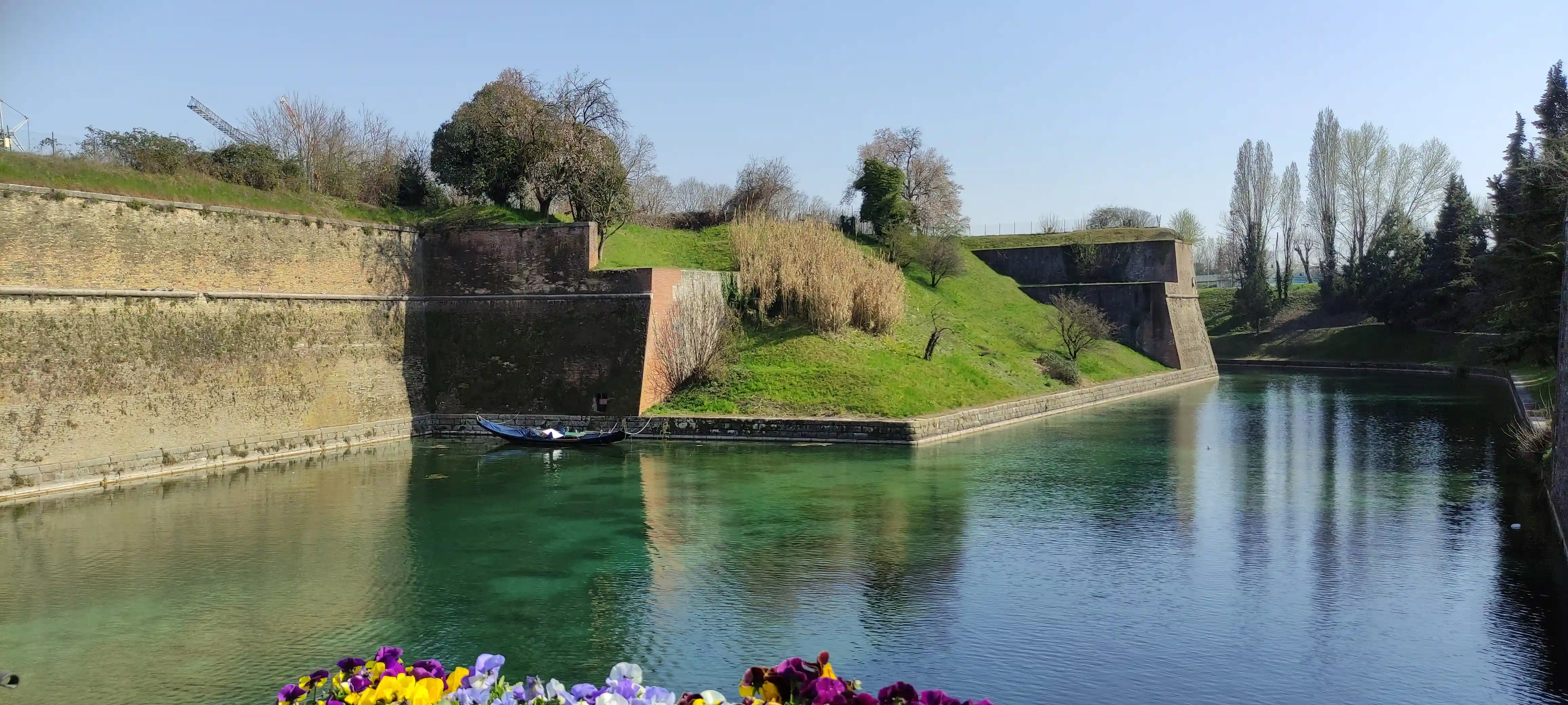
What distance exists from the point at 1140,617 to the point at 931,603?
1890 millimetres

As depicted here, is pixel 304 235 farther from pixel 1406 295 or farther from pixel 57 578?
pixel 1406 295

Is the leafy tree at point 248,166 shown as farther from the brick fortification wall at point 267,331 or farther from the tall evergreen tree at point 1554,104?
the tall evergreen tree at point 1554,104

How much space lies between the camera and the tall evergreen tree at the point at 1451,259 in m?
38.4

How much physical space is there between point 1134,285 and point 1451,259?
44.7 feet

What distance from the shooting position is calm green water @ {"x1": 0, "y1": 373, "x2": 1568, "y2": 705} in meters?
8.50

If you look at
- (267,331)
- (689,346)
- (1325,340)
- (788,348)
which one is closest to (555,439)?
(689,346)

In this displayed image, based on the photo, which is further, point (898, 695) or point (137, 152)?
point (137, 152)

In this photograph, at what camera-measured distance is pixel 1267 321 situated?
1913 inches

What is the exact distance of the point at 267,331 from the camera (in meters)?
19.5

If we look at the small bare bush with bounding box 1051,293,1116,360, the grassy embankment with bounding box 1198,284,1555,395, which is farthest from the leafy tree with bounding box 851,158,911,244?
the grassy embankment with bounding box 1198,284,1555,395

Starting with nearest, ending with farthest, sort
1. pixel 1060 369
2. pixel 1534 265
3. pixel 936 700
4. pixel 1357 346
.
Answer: pixel 936 700, pixel 1534 265, pixel 1060 369, pixel 1357 346

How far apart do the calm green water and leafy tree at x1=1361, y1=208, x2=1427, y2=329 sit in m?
26.4

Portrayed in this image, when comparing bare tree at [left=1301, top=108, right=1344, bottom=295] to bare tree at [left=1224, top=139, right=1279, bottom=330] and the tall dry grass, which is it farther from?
the tall dry grass

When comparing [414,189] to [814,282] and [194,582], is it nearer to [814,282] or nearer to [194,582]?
[814,282]
